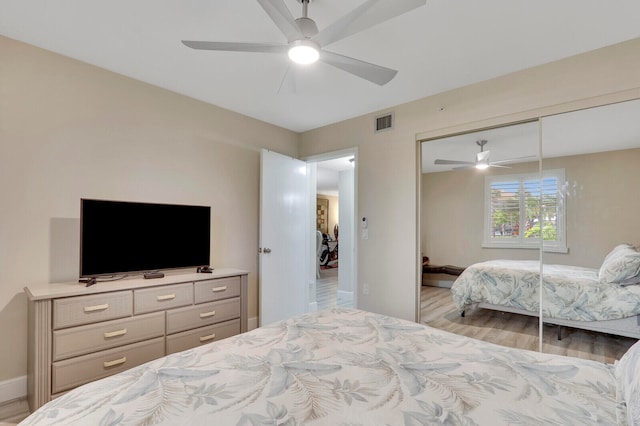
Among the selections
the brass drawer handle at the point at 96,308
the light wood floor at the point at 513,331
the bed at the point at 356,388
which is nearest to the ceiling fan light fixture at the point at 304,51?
the bed at the point at 356,388

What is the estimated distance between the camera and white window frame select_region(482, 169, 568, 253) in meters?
2.54

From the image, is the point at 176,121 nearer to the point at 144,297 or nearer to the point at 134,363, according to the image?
the point at 144,297

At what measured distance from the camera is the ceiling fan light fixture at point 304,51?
172 centimetres

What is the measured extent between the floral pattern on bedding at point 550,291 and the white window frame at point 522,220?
0.16 metres

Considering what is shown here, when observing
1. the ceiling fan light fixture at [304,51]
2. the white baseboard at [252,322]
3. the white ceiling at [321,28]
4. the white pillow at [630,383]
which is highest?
the white ceiling at [321,28]

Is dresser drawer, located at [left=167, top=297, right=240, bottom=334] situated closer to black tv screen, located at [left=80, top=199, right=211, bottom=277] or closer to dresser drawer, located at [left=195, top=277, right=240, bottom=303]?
dresser drawer, located at [left=195, top=277, right=240, bottom=303]

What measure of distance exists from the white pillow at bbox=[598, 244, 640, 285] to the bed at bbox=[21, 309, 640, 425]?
4.14ft

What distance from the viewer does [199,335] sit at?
278cm

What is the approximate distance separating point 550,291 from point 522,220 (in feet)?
2.09

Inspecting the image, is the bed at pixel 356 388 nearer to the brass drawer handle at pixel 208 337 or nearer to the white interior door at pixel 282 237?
the brass drawer handle at pixel 208 337

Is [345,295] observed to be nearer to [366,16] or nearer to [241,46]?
[241,46]

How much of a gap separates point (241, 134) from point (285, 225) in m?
1.25

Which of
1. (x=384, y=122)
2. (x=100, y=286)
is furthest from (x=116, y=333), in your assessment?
(x=384, y=122)

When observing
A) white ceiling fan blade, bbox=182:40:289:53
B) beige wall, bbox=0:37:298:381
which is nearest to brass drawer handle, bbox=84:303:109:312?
beige wall, bbox=0:37:298:381
